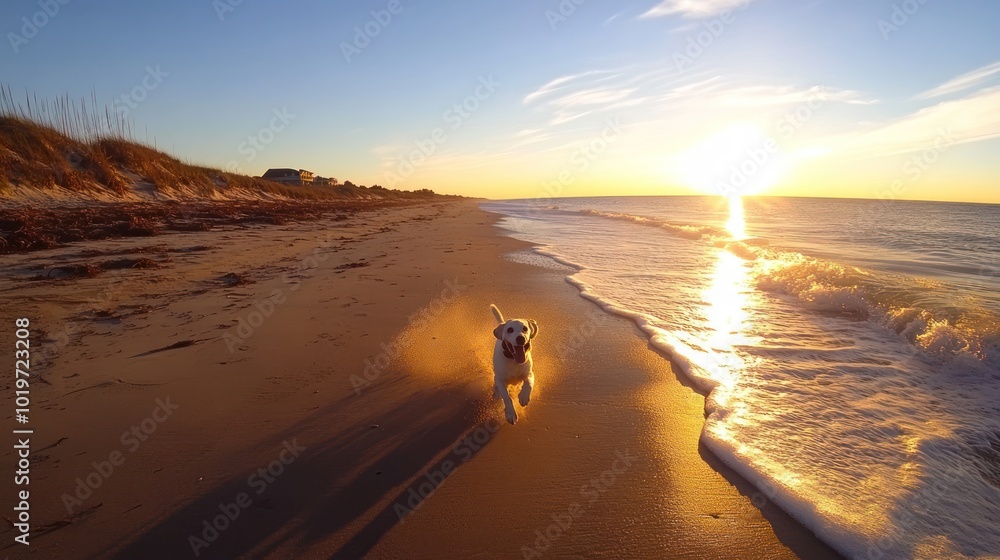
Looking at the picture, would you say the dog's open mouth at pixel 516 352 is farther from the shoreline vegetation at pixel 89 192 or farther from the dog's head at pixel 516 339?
the shoreline vegetation at pixel 89 192

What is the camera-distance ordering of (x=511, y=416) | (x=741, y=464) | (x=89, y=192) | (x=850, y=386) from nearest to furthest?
(x=741, y=464), (x=511, y=416), (x=850, y=386), (x=89, y=192)

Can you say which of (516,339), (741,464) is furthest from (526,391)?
(741,464)

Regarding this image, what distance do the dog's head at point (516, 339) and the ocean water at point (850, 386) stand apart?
164 cm

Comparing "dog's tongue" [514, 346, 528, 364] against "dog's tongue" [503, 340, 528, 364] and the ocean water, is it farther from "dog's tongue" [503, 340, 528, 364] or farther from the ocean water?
the ocean water

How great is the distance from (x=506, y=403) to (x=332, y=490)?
155cm

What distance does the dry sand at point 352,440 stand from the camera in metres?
2.49

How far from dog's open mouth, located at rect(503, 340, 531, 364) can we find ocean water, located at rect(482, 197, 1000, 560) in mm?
1615

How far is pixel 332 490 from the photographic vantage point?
111 inches

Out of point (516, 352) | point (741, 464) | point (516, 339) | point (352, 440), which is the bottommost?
point (741, 464)

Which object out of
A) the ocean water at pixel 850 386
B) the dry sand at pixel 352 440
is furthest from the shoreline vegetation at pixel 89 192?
the ocean water at pixel 850 386

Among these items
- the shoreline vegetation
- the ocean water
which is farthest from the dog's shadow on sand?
the shoreline vegetation

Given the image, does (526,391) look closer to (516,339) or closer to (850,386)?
(516,339)

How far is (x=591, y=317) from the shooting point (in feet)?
22.4

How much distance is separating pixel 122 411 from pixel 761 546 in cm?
465
